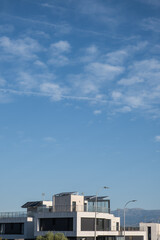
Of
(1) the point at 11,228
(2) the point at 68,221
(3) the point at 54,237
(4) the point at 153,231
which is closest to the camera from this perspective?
(3) the point at 54,237

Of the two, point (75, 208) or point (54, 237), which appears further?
point (75, 208)

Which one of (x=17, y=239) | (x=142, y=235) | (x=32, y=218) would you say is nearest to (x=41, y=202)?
(x=32, y=218)

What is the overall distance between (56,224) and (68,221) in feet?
8.92

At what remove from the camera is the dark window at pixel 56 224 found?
74875mm

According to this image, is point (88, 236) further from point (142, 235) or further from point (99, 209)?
point (142, 235)

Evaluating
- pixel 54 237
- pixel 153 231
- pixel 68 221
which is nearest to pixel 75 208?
pixel 68 221

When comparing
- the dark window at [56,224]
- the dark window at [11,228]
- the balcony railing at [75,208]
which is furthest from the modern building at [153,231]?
the dark window at [56,224]

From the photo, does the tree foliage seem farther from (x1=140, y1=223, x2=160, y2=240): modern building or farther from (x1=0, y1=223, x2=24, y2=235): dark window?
(x1=140, y1=223, x2=160, y2=240): modern building

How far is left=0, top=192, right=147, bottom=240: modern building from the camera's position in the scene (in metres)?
74.7

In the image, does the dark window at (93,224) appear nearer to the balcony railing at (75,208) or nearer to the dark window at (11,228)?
the balcony railing at (75,208)

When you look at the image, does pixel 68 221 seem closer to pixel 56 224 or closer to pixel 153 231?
pixel 56 224

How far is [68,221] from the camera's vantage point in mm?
75000

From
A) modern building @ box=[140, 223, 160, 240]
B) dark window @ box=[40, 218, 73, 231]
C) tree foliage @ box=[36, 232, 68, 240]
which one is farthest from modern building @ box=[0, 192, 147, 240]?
modern building @ box=[140, 223, 160, 240]

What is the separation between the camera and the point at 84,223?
75000 mm
